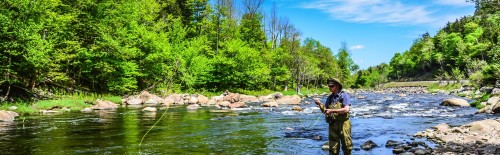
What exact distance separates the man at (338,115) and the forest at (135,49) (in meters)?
21.1

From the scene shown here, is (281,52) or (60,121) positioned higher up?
(281,52)

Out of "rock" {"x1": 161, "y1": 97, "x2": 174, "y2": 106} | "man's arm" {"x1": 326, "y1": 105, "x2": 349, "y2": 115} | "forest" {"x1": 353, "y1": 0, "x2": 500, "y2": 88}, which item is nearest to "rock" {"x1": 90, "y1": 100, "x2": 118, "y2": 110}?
"rock" {"x1": 161, "y1": 97, "x2": 174, "y2": 106}

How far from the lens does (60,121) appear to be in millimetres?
17625

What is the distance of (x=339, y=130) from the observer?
8.54 m

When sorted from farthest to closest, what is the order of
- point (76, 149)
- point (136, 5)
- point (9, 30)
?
point (136, 5)
point (9, 30)
point (76, 149)

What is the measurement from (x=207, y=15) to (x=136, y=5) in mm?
19865

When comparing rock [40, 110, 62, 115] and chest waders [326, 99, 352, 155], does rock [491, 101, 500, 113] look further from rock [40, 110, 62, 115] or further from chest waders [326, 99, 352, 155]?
rock [40, 110, 62, 115]

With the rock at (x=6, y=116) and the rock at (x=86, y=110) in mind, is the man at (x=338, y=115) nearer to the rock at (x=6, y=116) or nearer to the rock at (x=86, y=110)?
the rock at (x=6, y=116)

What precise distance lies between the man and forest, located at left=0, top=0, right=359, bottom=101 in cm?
2111

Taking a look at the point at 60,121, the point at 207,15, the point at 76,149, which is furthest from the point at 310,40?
the point at 76,149

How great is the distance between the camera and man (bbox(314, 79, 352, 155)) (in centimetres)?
825

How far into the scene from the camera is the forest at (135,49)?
2442 centimetres

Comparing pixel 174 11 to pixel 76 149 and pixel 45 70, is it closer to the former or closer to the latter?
pixel 45 70

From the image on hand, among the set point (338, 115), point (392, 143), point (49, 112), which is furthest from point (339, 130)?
point (49, 112)
